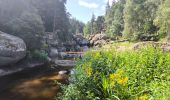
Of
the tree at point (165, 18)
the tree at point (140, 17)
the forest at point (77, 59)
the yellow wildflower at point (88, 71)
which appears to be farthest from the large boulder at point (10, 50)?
the tree at point (140, 17)

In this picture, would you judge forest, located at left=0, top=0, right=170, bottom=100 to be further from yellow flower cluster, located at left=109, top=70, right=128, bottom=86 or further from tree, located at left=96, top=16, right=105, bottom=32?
tree, located at left=96, top=16, right=105, bottom=32

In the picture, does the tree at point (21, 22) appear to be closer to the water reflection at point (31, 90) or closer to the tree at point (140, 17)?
the water reflection at point (31, 90)

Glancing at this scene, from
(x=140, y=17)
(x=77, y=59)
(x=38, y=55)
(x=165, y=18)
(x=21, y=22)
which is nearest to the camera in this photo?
(x=77, y=59)

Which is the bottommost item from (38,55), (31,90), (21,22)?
(31,90)

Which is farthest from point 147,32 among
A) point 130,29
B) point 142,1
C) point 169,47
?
point 169,47

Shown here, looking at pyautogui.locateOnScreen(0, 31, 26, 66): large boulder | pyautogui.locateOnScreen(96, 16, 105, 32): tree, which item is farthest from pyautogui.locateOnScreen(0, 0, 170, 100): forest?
pyautogui.locateOnScreen(96, 16, 105, 32): tree

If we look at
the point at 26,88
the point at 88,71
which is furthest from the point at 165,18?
the point at 88,71

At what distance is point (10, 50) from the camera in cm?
2769

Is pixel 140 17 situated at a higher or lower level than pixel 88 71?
higher

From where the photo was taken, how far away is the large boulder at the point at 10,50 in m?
26.7

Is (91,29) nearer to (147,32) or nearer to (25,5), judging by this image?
(147,32)

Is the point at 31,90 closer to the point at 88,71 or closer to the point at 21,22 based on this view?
the point at 88,71

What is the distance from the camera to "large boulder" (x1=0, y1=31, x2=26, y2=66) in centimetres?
2672

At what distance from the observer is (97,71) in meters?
9.97
